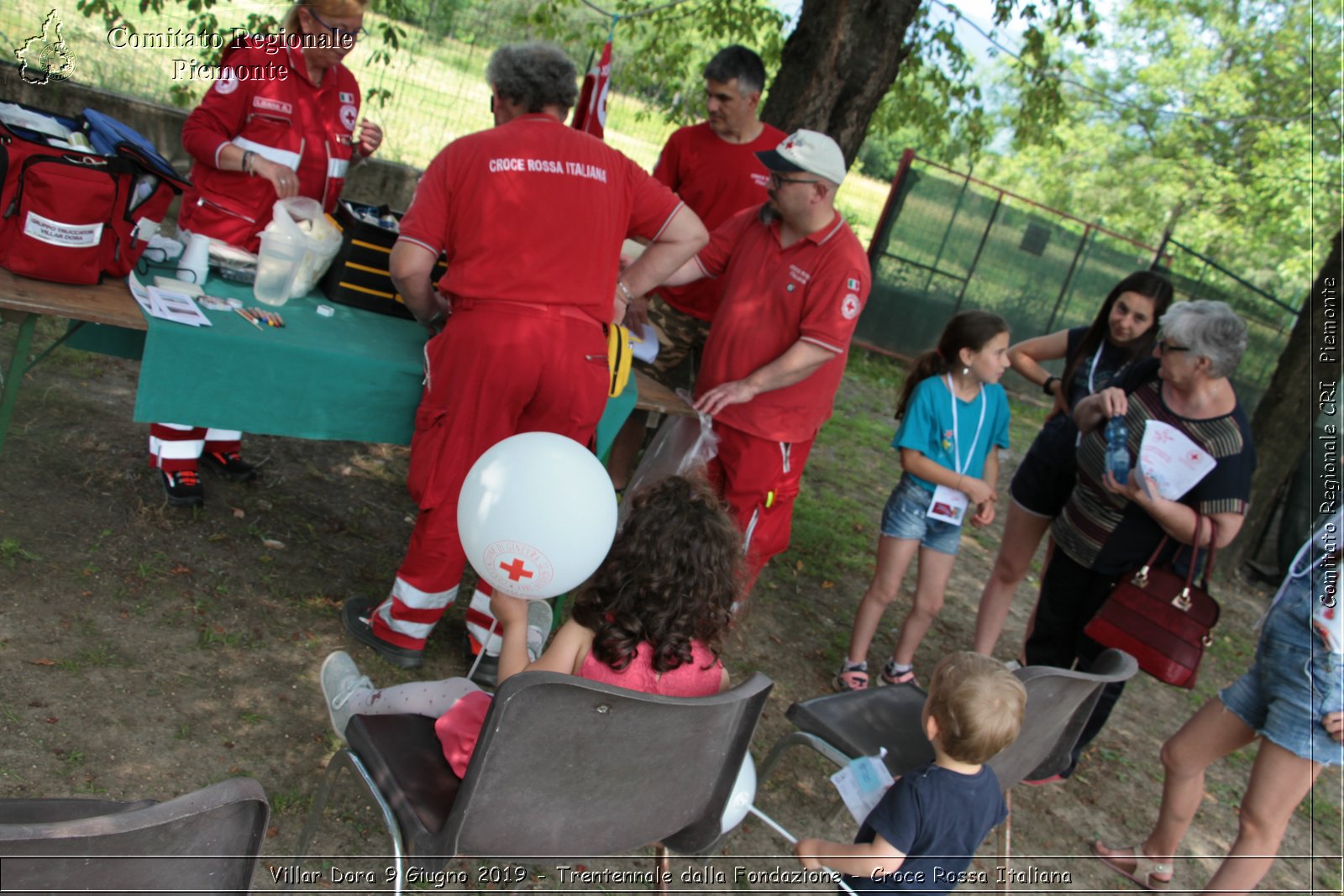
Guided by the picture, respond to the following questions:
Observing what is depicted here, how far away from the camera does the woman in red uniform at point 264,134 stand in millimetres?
3422

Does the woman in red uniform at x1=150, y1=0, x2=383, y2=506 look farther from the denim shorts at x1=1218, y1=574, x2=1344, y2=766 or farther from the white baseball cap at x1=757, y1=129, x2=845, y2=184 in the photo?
the denim shorts at x1=1218, y1=574, x2=1344, y2=766

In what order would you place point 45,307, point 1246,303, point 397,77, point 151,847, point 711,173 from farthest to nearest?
point 1246,303 < point 397,77 < point 711,173 < point 45,307 < point 151,847

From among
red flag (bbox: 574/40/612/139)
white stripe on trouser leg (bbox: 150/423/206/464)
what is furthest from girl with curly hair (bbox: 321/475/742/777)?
red flag (bbox: 574/40/612/139)

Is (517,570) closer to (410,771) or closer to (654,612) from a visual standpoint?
(654,612)

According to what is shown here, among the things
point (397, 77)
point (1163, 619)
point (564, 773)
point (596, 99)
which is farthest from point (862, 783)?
point (397, 77)

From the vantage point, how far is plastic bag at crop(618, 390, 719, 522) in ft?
12.2

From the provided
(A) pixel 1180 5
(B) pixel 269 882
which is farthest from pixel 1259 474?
(A) pixel 1180 5

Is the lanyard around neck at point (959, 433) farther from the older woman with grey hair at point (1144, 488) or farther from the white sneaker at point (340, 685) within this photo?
the white sneaker at point (340, 685)

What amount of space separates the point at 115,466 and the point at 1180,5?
26343 millimetres

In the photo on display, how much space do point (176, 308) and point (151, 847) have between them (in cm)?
215

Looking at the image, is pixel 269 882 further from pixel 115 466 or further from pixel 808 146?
pixel 808 146

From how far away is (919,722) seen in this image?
9.68 ft

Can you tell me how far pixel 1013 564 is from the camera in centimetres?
414

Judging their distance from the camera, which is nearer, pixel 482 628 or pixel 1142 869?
pixel 482 628
